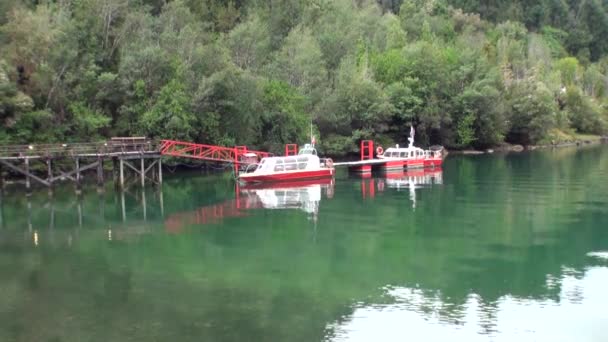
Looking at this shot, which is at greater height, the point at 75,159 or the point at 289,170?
the point at 75,159

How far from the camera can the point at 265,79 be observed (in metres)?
69.7

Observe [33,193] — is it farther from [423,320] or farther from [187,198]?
[423,320]

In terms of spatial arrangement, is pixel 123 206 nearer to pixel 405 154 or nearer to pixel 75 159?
pixel 75 159

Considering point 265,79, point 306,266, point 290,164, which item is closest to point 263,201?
point 290,164

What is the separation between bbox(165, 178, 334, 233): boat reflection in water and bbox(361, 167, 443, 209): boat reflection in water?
110 inches

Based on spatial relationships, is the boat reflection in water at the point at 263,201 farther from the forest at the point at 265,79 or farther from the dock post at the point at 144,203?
the forest at the point at 265,79

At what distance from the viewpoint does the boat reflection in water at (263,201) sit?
40.5 metres

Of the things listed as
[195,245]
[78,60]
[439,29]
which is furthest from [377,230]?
[439,29]

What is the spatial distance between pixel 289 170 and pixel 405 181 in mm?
9401

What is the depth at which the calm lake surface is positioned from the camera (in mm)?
21969

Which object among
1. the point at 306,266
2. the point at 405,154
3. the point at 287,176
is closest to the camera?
the point at 306,266

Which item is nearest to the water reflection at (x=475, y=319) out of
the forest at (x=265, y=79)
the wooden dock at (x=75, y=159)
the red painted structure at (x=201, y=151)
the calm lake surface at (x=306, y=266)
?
the calm lake surface at (x=306, y=266)

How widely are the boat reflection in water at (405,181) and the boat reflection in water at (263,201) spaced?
2803mm

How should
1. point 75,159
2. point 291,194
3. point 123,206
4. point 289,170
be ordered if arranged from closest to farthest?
1. point 123,206
2. point 291,194
3. point 75,159
4. point 289,170
